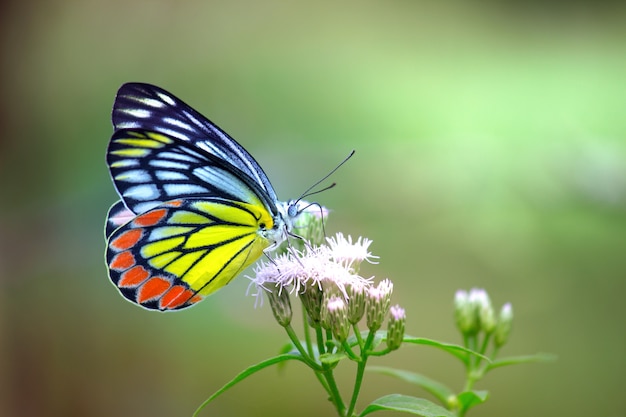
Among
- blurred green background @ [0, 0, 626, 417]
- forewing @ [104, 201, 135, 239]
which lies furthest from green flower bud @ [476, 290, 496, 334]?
blurred green background @ [0, 0, 626, 417]

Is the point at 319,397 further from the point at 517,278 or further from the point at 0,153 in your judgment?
the point at 0,153

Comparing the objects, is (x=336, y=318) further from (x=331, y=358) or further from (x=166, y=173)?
(x=166, y=173)

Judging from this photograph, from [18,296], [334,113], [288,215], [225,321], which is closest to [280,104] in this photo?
[334,113]

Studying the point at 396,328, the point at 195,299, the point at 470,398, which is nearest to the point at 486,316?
the point at 470,398

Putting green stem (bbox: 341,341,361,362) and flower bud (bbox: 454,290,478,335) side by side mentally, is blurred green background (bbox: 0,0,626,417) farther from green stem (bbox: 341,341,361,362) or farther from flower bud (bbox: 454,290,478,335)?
green stem (bbox: 341,341,361,362)

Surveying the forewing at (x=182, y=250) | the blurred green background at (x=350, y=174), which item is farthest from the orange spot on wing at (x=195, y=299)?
the blurred green background at (x=350, y=174)

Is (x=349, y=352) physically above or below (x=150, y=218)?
below

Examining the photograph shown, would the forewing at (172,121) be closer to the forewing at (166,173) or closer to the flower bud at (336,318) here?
the forewing at (166,173)
